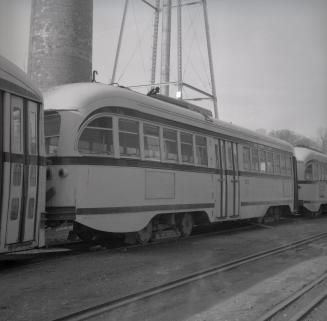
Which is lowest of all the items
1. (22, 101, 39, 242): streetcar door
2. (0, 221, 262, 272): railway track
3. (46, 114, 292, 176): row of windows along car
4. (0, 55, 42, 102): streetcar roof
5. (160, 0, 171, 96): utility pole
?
(0, 221, 262, 272): railway track

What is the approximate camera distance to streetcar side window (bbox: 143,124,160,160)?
10148 mm

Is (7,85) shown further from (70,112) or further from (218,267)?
(218,267)

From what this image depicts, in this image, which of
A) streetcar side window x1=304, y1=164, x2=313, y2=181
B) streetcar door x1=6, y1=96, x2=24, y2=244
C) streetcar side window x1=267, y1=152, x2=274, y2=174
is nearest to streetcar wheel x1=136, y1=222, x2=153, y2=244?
streetcar door x1=6, y1=96, x2=24, y2=244

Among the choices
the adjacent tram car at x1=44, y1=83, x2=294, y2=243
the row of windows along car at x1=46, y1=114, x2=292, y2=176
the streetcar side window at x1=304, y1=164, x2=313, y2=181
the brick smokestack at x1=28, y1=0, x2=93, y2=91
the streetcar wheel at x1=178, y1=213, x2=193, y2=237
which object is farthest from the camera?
the streetcar side window at x1=304, y1=164, x2=313, y2=181

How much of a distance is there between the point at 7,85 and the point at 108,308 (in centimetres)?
361

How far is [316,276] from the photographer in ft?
24.9

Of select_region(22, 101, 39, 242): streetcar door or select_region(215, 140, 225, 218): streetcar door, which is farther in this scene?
select_region(215, 140, 225, 218): streetcar door

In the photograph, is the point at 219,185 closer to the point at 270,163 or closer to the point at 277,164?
the point at 270,163

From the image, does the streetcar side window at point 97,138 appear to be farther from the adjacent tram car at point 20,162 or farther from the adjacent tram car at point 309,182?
the adjacent tram car at point 309,182

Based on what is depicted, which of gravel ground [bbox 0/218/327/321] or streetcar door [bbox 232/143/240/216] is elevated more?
streetcar door [bbox 232/143/240/216]

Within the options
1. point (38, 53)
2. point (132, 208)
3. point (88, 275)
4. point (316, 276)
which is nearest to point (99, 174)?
point (132, 208)

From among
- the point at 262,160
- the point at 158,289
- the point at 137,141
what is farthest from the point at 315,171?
the point at 158,289

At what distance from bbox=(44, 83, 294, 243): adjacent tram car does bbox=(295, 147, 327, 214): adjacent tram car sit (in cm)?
844

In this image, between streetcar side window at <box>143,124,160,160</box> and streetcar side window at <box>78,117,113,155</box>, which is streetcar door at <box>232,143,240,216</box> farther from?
streetcar side window at <box>78,117,113,155</box>
